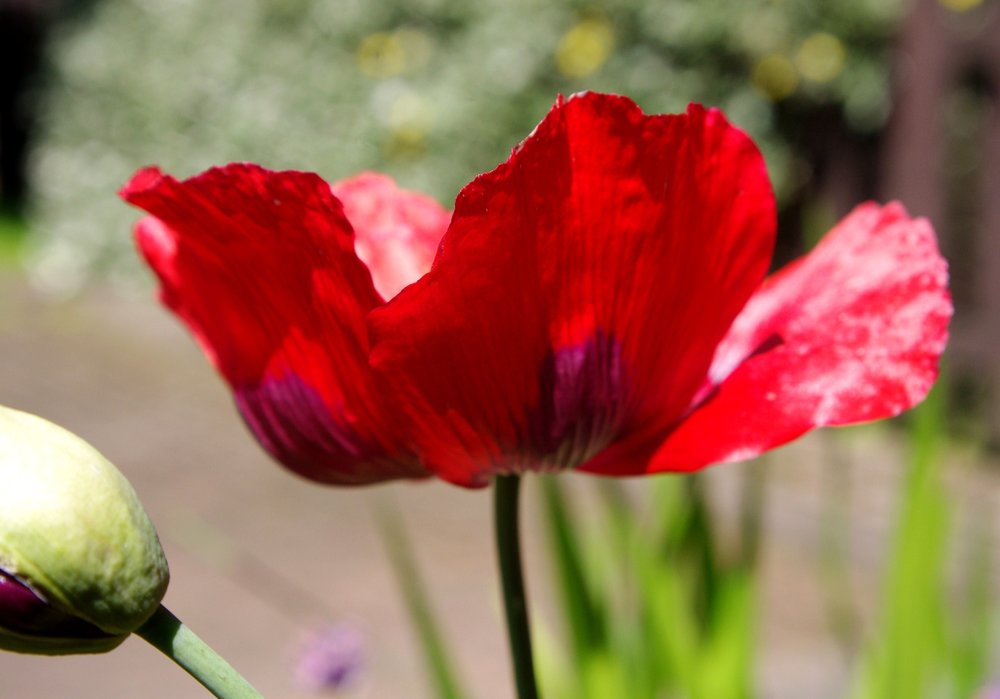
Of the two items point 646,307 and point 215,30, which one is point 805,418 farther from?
point 215,30

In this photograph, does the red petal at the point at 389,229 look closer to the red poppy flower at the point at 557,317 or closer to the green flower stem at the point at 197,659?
the red poppy flower at the point at 557,317

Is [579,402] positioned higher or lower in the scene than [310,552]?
higher

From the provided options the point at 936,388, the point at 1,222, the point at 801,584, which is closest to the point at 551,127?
the point at 936,388

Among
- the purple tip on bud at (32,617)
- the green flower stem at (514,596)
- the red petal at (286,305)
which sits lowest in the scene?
the green flower stem at (514,596)

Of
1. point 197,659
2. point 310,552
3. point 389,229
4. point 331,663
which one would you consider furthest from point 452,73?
point 197,659

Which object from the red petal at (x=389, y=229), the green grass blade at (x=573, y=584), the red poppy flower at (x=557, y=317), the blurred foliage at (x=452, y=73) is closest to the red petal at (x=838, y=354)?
the red poppy flower at (x=557, y=317)

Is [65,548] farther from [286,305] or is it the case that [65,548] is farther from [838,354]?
[838,354]

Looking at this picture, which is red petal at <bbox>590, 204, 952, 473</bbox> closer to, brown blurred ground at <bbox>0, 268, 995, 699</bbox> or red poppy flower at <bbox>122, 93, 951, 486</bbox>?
red poppy flower at <bbox>122, 93, 951, 486</bbox>
